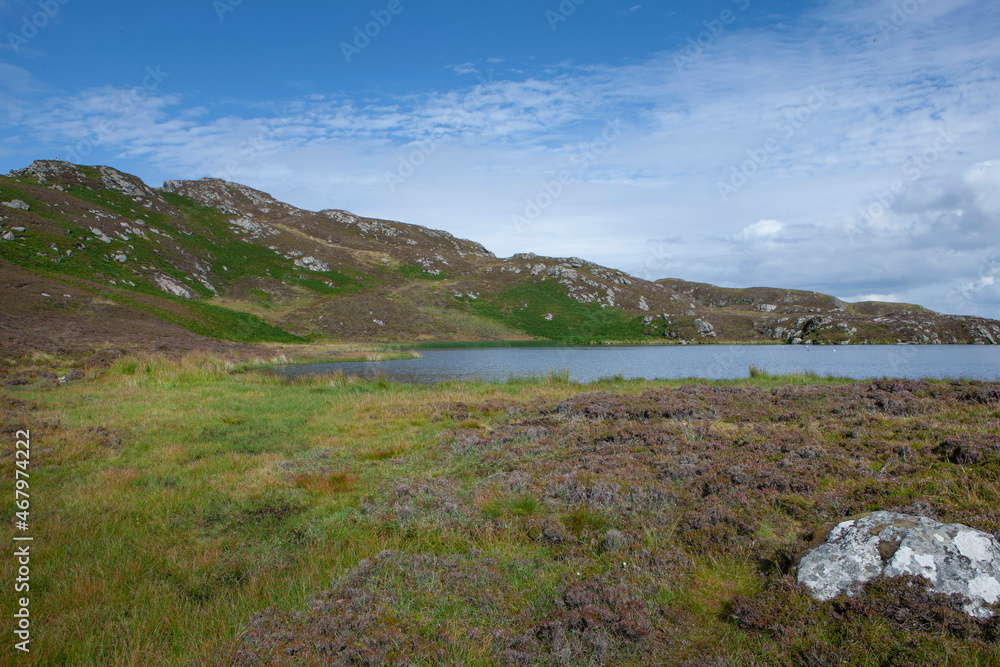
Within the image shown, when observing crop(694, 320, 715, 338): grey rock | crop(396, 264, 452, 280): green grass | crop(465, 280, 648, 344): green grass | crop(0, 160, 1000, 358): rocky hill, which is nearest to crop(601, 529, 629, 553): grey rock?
crop(0, 160, 1000, 358): rocky hill

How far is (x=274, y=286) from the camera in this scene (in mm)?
88375

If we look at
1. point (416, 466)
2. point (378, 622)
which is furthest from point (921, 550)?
point (416, 466)

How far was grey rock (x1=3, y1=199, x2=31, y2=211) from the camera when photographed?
62506 millimetres

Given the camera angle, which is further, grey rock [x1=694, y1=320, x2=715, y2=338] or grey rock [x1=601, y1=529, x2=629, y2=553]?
grey rock [x1=694, y1=320, x2=715, y2=338]

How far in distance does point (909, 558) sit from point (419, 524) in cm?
567

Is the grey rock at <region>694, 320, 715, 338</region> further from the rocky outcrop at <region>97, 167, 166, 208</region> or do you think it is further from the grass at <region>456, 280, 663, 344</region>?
the rocky outcrop at <region>97, 167, 166, 208</region>

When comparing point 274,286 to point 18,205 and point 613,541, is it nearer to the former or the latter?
point 18,205

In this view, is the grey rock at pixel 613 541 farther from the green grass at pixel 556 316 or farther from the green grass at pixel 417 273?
the green grass at pixel 417 273

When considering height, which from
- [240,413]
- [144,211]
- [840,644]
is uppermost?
[144,211]

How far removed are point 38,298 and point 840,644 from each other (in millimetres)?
57445

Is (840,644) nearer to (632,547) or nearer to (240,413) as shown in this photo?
(632,547)

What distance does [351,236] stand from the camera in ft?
468

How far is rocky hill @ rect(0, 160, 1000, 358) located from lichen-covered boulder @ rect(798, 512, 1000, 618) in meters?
36.6

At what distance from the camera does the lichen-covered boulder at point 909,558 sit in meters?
3.92
